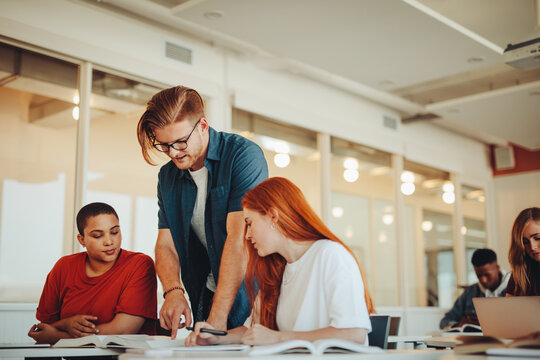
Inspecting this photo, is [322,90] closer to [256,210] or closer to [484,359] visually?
[256,210]

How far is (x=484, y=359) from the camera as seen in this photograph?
1294 mm

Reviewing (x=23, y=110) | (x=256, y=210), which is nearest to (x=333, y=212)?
(x=23, y=110)

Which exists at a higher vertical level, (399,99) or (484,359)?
(399,99)

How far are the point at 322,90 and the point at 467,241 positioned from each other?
364cm

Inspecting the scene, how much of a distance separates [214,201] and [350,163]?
497cm

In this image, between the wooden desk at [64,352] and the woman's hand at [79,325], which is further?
the woman's hand at [79,325]

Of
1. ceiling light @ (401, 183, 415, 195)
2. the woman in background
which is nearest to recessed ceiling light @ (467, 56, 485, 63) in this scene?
ceiling light @ (401, 183, 415, 195)

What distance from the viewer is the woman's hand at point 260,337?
1549 mm

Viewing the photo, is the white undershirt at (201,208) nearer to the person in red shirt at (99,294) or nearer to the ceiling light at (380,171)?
the person in red shirt at (99,294)

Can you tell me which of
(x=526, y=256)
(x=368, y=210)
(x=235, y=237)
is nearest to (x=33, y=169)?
(x=235, y=237)

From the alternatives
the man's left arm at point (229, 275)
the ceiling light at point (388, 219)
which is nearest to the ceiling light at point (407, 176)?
the ceiling light at point (388, 219)

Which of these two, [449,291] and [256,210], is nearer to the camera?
[256,210]

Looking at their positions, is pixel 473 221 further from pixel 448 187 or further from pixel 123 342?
pixel 123 342

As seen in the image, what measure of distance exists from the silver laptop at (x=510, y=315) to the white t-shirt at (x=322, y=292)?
0.40 metres
